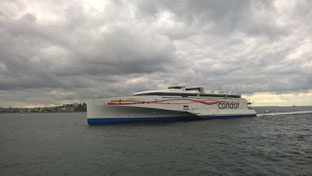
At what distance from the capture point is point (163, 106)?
3375 cm

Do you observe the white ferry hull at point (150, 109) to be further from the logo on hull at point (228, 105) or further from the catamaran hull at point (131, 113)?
the logo on hull at point (228, 105)

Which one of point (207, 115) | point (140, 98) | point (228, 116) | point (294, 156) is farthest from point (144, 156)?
point (228, 116)

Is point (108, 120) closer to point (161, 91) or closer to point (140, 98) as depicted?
point (140, 98)

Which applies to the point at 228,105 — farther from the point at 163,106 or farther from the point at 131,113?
the point at 131,113

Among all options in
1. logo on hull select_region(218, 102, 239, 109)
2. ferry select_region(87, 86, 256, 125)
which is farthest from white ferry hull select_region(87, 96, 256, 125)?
logo on hull select_region(218, 102, 239, 109)

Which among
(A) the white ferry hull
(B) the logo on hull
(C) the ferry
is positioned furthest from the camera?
(B) the logo on hull

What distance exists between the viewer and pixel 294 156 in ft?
40.7

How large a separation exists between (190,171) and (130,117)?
24097 millimetres

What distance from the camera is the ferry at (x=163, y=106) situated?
3158 centimetres

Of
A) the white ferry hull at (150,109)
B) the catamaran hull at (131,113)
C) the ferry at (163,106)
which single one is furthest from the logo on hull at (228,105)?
the catamaran hull at (131,113)

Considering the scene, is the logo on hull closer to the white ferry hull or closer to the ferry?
the ferry

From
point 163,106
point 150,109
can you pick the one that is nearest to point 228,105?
point 163,106

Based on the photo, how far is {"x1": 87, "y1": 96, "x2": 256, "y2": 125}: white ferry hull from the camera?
103ft

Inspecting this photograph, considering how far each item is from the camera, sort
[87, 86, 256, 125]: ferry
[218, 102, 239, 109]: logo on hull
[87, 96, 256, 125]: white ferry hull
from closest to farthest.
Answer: [87, 96, 256, 125]: white ferry hull → [87, 86, 256, 125]: ferry → [218, 102, 239, 109]: logo on hull
